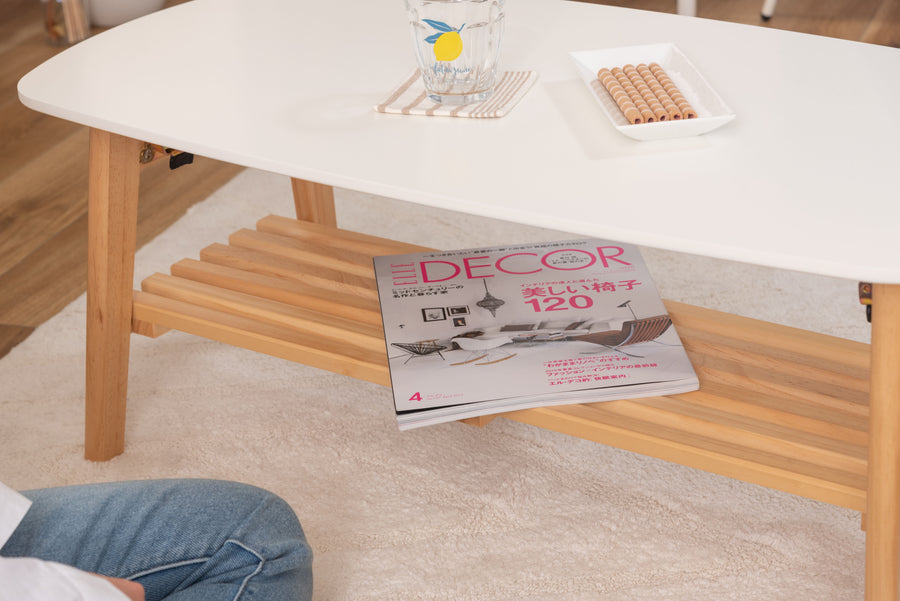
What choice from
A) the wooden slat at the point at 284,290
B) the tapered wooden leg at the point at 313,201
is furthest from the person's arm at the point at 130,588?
the tapered wooden leg at the point at 313,201

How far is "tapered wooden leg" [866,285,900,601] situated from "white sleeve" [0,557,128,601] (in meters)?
0.69

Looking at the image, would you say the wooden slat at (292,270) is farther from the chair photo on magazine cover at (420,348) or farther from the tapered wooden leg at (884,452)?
the tapered wooden leg at (884,452)

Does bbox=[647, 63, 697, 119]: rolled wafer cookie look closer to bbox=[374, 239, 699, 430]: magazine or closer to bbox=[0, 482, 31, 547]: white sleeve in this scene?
bbox=[374, 239, 699, 430]: magazine

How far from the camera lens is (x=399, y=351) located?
1144 mm

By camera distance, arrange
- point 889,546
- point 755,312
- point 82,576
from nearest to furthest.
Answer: point 82,576 → point 889,546 → point 755,312

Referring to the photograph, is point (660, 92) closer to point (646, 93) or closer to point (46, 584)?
point (646, 93)

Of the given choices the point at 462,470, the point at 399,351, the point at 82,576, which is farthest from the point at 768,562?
the point at 82,576

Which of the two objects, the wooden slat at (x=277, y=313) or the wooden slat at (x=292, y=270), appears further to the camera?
the wooden slat at (x=292, y=270)

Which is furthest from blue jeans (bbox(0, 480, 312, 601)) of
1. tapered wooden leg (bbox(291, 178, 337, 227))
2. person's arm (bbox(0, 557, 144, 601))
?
tapered wooden leg (bbox(291, 178, 337, 227))

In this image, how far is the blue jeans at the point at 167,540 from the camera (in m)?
0.88

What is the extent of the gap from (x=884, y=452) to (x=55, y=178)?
190 centimetres

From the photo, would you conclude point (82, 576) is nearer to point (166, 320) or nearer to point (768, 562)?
point (166, 320)

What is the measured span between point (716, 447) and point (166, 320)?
75 centimetres

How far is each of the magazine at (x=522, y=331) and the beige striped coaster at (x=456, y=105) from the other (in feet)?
0.90
